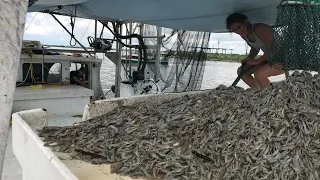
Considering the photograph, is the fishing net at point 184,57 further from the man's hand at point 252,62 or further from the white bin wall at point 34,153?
the white bin wall at point 34,153

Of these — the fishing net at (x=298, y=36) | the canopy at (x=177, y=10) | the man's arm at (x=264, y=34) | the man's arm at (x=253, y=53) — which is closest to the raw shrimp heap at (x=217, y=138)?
the fishing net at (x=298, y=36)

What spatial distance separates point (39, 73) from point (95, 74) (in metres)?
1.27

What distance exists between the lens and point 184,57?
7.93 meters

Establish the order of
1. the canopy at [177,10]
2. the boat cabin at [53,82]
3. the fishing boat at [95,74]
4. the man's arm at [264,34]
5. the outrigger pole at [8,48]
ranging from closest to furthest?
the outrigger pole at [8,48], the fishing boat at [95,74], the man's arm at [264,34], the canopy at [177,10], the boat cabin at [53,82]

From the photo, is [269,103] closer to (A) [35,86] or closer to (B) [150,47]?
(A) [35,86]

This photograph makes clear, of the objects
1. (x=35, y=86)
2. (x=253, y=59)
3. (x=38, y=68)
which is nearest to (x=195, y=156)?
(x=253, y=59)

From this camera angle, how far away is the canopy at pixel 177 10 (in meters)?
5.46

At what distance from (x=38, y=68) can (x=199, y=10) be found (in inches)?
151

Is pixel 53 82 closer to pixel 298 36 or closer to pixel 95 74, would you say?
pixel 95 74

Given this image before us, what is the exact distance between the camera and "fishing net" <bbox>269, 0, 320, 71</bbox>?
362 centimetres

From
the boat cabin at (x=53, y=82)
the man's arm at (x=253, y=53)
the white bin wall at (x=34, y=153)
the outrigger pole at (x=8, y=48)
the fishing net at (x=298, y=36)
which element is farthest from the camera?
the boat cabin at (x=53, y=82)

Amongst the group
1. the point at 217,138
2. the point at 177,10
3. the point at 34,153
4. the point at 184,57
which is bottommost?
the point at 34,153

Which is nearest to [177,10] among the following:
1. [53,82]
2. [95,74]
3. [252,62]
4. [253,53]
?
[253,53]

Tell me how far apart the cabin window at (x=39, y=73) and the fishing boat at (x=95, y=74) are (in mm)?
48
